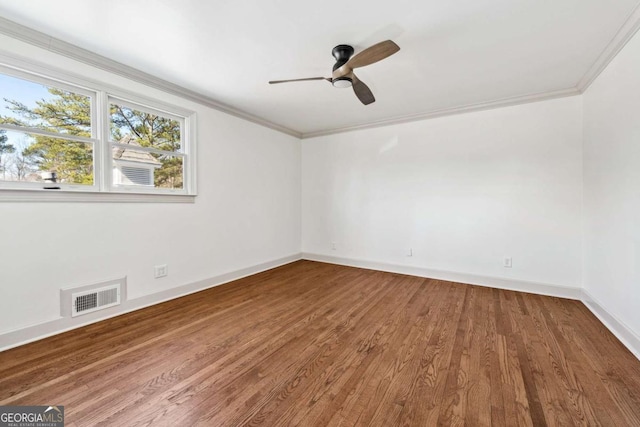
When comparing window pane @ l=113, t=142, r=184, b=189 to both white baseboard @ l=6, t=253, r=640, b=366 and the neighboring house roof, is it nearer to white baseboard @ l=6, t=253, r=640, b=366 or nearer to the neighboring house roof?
the neighboring house roof

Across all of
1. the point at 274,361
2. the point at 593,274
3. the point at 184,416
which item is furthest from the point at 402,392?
the point at 593,274

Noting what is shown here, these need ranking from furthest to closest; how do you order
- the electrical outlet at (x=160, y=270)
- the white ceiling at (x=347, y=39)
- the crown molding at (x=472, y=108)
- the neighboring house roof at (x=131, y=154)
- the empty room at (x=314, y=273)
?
the crown molding at (x=472, y=108) → the electrical outlet at (x=160, y=270) → the neighboring house roof at (x=131, y=154) → the white ceiling at (x=347, y=39) → the empty room at (x=314, y=273)

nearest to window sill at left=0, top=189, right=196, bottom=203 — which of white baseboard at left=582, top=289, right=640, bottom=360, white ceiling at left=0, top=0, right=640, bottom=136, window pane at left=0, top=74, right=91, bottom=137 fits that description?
window pane at left=0, top=74, right=91, bottom=137

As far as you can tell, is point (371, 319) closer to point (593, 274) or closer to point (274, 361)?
point (274, 361)

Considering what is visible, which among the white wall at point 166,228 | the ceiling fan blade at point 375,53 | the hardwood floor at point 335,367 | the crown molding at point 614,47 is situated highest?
the crown molding at point 614,47

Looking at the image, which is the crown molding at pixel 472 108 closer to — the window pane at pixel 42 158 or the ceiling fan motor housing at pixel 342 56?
the ceiling fan motor housing at pixel 342 56

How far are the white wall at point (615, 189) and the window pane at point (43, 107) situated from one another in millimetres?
4725

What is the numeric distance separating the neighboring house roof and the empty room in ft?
0.08

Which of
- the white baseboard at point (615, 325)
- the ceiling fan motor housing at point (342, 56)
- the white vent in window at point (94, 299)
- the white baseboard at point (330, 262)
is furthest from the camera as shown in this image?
the white vent in window at point (94, 299)

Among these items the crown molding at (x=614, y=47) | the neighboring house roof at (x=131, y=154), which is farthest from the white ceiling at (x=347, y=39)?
the neighboring house roof at (x=131, y=154)

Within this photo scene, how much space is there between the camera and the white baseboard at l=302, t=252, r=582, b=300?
3.23m

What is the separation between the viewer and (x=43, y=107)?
7.45 ft

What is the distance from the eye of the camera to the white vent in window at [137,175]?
110 inches

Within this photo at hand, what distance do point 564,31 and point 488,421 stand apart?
2.90m
